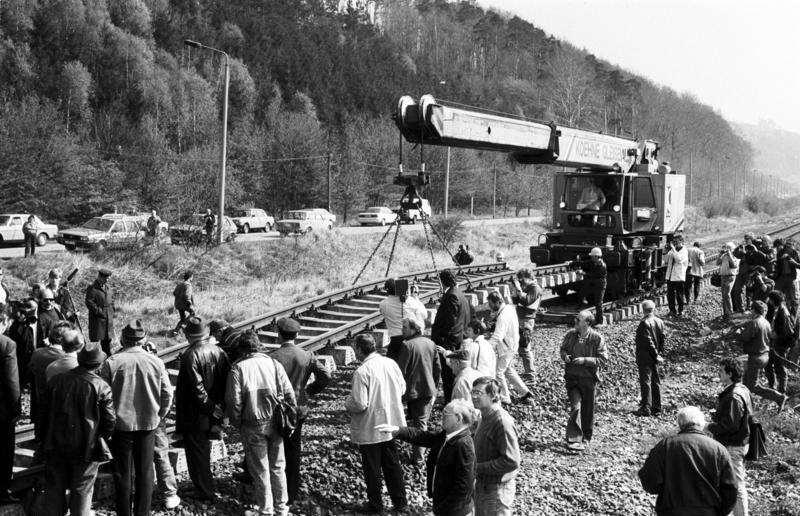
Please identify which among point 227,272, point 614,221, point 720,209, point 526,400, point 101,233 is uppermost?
point 720,209

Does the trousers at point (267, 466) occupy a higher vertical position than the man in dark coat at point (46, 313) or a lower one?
lower

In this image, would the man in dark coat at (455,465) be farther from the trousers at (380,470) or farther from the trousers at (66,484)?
the trousers at (66,484)

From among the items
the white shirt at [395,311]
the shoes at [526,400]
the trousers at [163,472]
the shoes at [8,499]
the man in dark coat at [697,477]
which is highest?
the white shirt at [395,311]

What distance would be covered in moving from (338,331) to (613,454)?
4142 millimetres

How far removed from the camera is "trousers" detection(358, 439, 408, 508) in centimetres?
675

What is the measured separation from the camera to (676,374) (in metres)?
12.9

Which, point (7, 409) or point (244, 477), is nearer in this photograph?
point (7, 409)

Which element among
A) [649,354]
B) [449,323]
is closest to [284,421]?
[449,323]

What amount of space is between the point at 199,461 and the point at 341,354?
416 centimetres

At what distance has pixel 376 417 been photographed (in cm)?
668

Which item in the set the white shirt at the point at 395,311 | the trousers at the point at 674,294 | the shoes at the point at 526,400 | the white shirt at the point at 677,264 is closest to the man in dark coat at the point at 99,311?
the white shirt at the point at 395,311

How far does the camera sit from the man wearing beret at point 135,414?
20.0 feet

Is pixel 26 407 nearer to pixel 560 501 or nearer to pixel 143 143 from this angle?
pixel 560 501

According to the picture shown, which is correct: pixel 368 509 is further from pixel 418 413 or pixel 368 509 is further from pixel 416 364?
pixel 416 364
